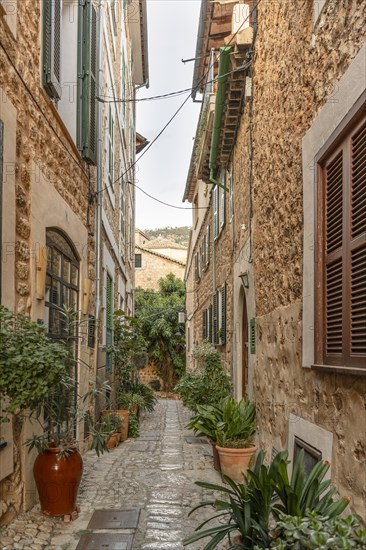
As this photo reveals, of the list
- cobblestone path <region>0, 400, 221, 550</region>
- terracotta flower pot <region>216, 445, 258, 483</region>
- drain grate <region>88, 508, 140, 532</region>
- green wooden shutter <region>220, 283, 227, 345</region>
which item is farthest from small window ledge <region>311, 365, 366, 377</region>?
green wooden shutter <region>220, 283, 227, 345</region>

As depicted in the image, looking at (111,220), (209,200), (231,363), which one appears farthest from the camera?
(209,200)

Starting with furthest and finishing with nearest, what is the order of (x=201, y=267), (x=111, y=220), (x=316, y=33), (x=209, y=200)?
(x=201, y=267) < (x=209, y=200) < (x=111, y=220) < (x=316, y=33)

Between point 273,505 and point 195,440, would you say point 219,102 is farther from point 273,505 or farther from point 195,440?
point 273,505

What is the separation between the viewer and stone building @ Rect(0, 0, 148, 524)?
3.86 metres

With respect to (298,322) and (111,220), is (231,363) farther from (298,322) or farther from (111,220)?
(298,322)

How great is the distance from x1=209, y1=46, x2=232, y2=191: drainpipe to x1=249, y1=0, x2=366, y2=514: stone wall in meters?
0.81

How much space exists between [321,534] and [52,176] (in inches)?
161

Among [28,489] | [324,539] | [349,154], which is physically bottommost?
[28,489]

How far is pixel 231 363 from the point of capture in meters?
8.37

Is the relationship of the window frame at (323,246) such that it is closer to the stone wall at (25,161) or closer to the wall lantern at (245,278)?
the stone wall at (25,161)

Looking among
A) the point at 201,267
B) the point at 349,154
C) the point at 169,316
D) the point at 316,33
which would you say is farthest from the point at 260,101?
the point at 169,316

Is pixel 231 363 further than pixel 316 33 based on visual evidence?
Yes

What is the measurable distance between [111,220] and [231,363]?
11.2 ft

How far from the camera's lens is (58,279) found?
18.1ft
